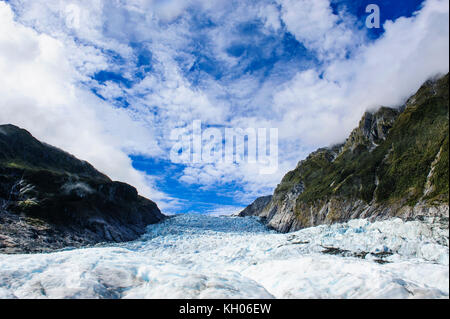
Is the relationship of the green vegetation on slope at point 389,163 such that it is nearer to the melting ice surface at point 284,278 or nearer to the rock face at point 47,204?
the melting ice surface at point 284,278

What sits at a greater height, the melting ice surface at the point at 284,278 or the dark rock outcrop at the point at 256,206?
the dark rock outcrop at the point at 256,206

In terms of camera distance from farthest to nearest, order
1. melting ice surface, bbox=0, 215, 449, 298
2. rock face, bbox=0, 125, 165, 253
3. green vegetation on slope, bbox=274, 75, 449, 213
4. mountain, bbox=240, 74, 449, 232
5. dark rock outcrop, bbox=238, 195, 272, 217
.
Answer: dark rock outcrop, bbox=238, 195, 272, 217 < rock face, bbox=0, 125, 165, 253 < mountain, bbox=240, 74, 449, 232 < green vegetation on slope, bbox=274, 75, 449, 213 < melting ice surface, bbox=0, 215, 449, 298

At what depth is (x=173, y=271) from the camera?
31.7ft

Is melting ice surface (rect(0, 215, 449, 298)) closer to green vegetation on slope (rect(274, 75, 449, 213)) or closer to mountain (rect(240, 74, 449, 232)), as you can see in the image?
green vegetation on slope (rect(274, 75, 449, 213))

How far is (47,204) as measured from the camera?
34344mm

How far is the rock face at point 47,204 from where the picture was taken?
28141 millimetres

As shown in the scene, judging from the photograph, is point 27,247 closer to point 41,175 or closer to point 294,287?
point 41,175

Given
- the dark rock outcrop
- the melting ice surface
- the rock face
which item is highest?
the dark rock outcrop

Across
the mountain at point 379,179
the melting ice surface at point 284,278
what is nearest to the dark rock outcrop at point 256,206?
the mountain at point 379,179

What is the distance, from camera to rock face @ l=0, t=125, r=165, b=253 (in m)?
28.1

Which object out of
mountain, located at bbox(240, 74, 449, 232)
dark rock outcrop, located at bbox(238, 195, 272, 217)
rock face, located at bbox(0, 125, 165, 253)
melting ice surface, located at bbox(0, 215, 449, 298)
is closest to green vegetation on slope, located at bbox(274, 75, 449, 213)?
mountain, located at bbox(240, 74, 449, 232)
